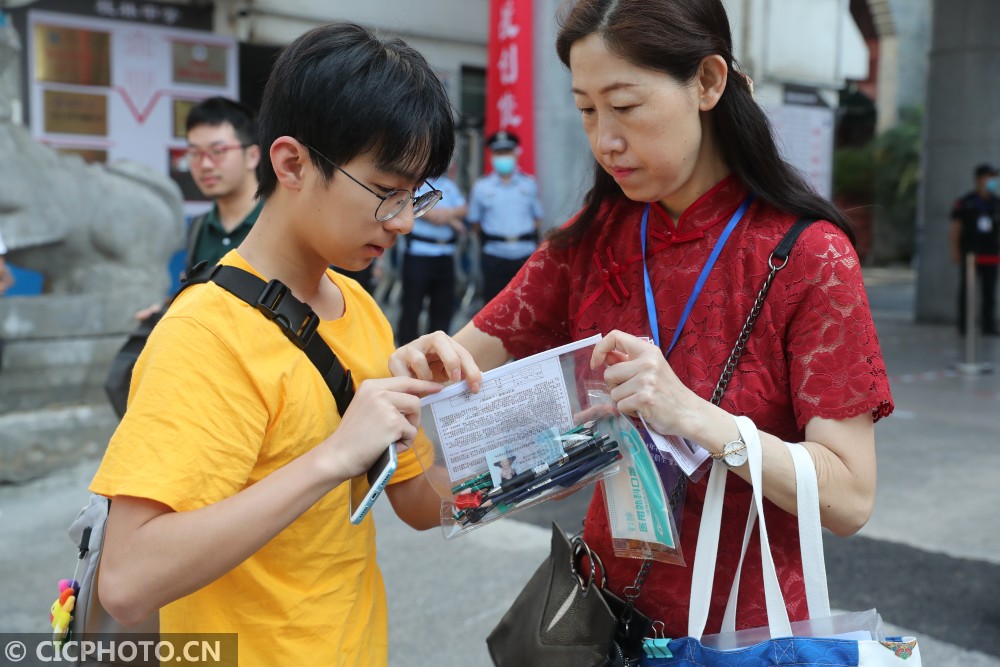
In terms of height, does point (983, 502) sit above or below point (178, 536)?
below

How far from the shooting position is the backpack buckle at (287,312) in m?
1.39

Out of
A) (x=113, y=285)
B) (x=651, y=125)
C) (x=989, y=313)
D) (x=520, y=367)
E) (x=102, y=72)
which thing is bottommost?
(x=989, y=313)

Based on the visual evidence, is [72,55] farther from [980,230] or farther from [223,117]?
[980,230]

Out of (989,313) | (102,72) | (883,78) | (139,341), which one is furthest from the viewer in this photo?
(883,78)

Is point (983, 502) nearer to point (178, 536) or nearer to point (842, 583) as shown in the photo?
point (842, 583)

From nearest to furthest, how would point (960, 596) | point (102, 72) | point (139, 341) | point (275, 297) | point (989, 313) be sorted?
point (275, 297)
point (139, 341)
point (960, 596)
point (102, 72)
point (989, 313)

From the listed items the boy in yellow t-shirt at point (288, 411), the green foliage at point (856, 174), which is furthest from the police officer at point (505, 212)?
the green foliage at point (856, 174)

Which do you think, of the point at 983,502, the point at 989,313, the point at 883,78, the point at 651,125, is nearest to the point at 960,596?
the point at 983,502

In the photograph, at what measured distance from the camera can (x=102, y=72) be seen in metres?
7.84

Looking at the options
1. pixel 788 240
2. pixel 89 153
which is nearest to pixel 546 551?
pixel 788 240

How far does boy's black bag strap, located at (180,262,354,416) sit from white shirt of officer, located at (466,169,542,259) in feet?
21.8

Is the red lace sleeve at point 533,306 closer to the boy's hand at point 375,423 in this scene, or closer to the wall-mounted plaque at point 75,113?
the boy's hand at point 375,423

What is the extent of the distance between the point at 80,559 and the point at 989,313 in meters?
11.3

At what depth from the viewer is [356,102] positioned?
1.39 meters
